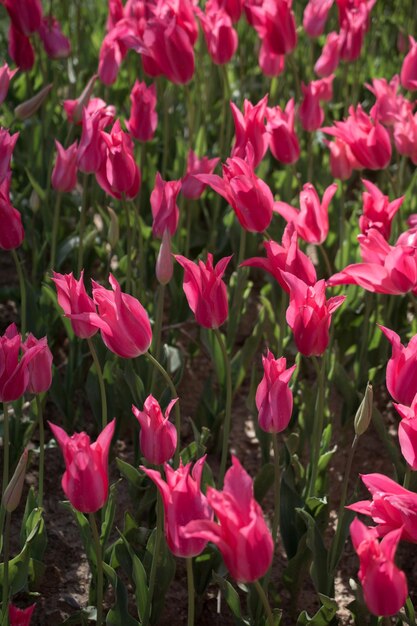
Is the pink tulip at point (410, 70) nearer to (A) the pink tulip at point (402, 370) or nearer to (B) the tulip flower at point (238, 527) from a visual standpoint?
(A) the pink tulip at point (402, 370)

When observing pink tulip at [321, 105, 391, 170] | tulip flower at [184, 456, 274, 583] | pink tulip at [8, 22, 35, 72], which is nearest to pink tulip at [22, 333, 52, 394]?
tulip flower at [184, 456, 274, 583]

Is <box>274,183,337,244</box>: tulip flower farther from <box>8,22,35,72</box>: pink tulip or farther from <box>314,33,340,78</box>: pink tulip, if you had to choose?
<box>8,22,35,72</box>: pink tulip

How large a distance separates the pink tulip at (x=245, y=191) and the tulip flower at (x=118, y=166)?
23 cm

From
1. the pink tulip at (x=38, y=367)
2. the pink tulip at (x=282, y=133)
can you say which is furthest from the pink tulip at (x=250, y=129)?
the pink tulip at (x=38, y=367)

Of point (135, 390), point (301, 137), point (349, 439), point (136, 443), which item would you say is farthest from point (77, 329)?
point (301, 137)

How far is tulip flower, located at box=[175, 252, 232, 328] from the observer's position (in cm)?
185

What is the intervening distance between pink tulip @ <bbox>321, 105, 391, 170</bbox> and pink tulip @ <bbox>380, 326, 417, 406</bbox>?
820 mm

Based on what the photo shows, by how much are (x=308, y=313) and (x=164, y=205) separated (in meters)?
0.55

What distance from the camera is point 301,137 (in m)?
3.72

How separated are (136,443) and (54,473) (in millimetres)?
284

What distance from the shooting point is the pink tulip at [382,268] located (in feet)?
6.31

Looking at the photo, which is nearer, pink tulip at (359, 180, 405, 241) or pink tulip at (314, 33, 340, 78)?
pink tulip at (359, 180, 405, 241)

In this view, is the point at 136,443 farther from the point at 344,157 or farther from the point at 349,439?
the point at 344,157

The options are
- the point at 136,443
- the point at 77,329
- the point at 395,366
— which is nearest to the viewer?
the point at 395,366
